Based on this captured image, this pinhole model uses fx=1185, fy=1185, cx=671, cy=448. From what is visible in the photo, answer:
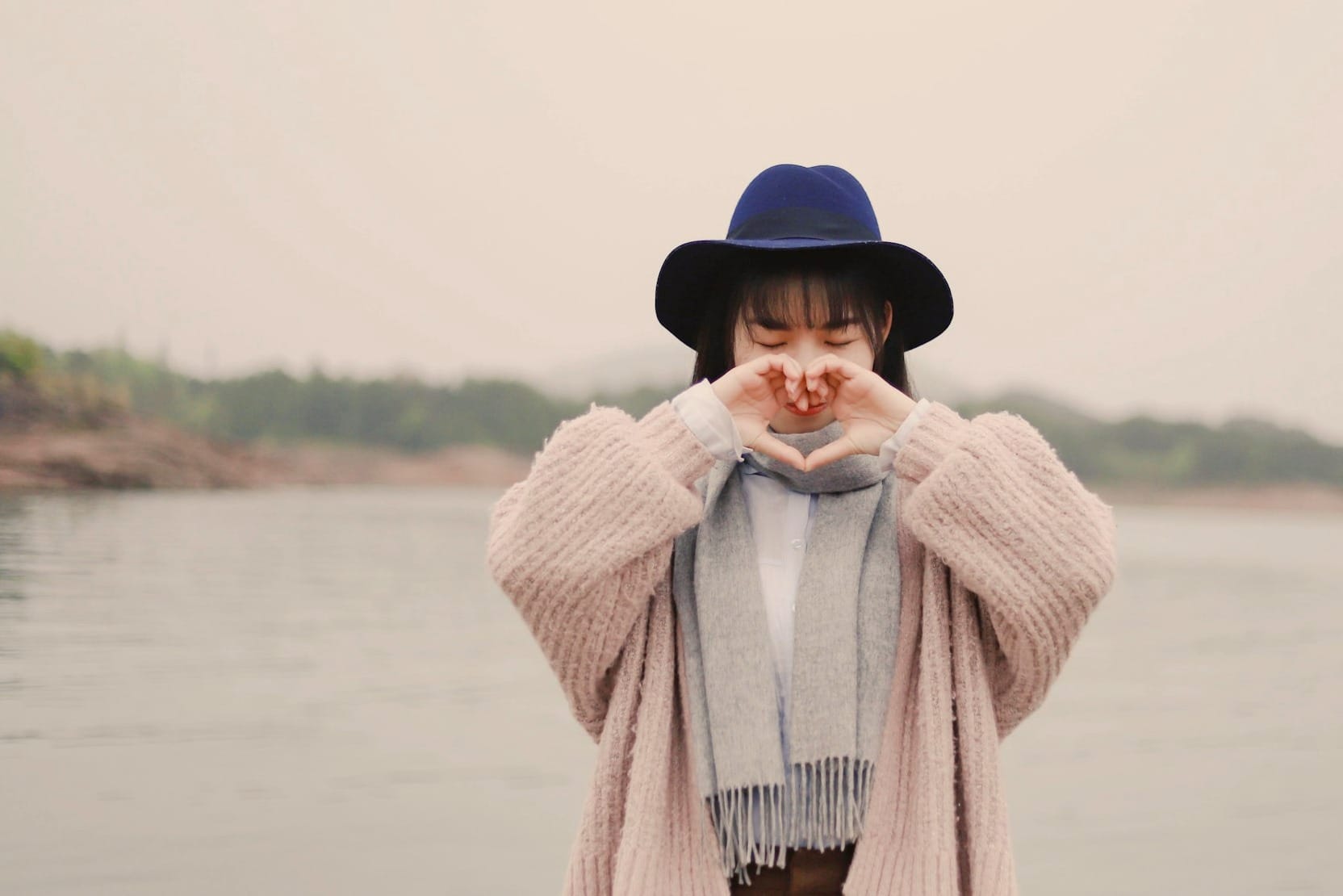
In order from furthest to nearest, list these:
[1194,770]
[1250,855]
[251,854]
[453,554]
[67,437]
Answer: [453,554]
[67,437]
[1194,770]
[1250,855]
[251,854]

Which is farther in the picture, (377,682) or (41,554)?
(41,554)

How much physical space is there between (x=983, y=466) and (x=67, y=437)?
720 cm

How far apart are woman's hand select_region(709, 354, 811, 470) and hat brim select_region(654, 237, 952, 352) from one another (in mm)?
128

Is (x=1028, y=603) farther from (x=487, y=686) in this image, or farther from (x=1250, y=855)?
(x=487, y=686)

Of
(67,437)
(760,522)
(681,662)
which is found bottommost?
(67,437)

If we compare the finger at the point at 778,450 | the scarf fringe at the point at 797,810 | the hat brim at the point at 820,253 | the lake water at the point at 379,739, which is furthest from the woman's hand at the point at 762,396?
the lake water at the point at 379,739

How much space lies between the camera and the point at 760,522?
1370mm

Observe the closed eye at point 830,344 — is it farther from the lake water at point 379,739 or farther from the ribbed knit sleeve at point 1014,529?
the lake water at point 379,739

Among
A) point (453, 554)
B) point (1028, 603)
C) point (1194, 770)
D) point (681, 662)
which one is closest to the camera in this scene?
point (1028, 603)

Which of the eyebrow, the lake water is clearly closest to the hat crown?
the eyebrow

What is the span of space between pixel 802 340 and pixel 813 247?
10cm

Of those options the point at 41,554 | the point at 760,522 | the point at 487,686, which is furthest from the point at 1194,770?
the point at 41,554

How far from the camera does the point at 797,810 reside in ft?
3.97

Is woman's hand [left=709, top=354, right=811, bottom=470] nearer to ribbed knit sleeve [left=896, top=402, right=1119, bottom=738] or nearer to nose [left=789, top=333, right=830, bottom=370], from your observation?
nose [left=789, top=333, right=830, bottom=370]
